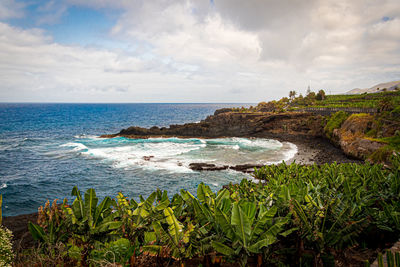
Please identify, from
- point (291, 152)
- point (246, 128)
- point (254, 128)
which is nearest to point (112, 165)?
point (291, 152)

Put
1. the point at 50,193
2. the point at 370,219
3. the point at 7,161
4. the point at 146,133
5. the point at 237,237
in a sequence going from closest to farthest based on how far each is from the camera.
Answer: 1. the point at 237,237
2. the point at 370,219
3. the point at 50,193
4. the point at 7,161
5. the point at 146,133

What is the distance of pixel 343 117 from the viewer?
118 feet

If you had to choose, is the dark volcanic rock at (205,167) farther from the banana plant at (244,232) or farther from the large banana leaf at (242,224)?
the large banana leaf at (242,224)

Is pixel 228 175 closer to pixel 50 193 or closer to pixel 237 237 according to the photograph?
pixel 50 193

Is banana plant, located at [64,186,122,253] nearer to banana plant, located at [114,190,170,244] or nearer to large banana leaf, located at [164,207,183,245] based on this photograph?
banana plant, located at [114,190,170,244]

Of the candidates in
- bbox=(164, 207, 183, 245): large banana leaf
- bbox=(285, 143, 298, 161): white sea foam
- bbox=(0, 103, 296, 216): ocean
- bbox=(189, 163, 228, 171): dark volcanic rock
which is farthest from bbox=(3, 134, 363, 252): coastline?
bbox=(164, 207, 183, 245): large banana leaf

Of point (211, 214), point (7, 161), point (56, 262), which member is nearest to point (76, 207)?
point (56, 262)

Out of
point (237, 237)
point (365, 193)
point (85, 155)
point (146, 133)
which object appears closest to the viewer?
point (237, 237)

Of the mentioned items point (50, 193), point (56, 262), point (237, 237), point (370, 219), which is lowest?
point (50, 193)

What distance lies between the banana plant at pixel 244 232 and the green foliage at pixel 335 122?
128 feet

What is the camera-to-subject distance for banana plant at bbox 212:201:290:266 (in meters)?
3.01

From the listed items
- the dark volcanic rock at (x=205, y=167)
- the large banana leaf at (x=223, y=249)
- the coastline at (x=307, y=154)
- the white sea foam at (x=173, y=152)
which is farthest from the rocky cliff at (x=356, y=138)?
the large banana leaf at (x=223, y=249)

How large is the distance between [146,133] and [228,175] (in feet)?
92.9

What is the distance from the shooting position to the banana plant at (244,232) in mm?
3010
